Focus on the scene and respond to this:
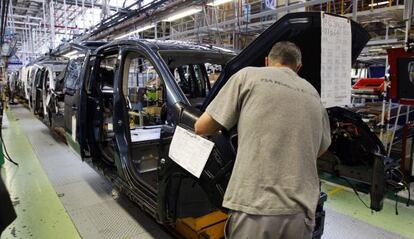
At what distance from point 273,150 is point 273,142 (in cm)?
4

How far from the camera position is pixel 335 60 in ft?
6.59

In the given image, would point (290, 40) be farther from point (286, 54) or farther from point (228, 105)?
point (228, 105)

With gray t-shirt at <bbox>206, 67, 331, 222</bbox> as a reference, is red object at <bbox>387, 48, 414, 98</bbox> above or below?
above

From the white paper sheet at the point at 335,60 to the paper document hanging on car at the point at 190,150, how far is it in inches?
34.7

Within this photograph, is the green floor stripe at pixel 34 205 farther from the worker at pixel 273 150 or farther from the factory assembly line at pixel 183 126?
the worker at pixel 273 150

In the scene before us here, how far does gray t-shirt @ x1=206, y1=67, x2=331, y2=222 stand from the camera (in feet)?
4.51

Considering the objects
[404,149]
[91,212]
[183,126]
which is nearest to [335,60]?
[183,126]

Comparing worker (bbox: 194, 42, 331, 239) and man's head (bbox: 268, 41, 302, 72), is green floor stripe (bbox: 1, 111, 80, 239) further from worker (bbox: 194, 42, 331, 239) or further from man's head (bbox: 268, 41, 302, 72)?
man's head (bbox: 268, 41, 302, 72)

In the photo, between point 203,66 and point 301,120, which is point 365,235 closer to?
point 301,120

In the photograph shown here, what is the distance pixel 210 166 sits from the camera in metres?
1.80

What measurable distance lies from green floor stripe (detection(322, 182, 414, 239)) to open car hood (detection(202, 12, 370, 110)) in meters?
2.00

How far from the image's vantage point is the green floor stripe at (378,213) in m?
3.05

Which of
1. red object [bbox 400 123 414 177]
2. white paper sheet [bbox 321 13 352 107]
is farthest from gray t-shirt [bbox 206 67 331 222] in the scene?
red object [bbox 400 123 414 177]

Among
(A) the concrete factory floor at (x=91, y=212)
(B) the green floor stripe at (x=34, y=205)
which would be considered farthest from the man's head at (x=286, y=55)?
(A) the concrete factory floor at (x=91, y=212)
